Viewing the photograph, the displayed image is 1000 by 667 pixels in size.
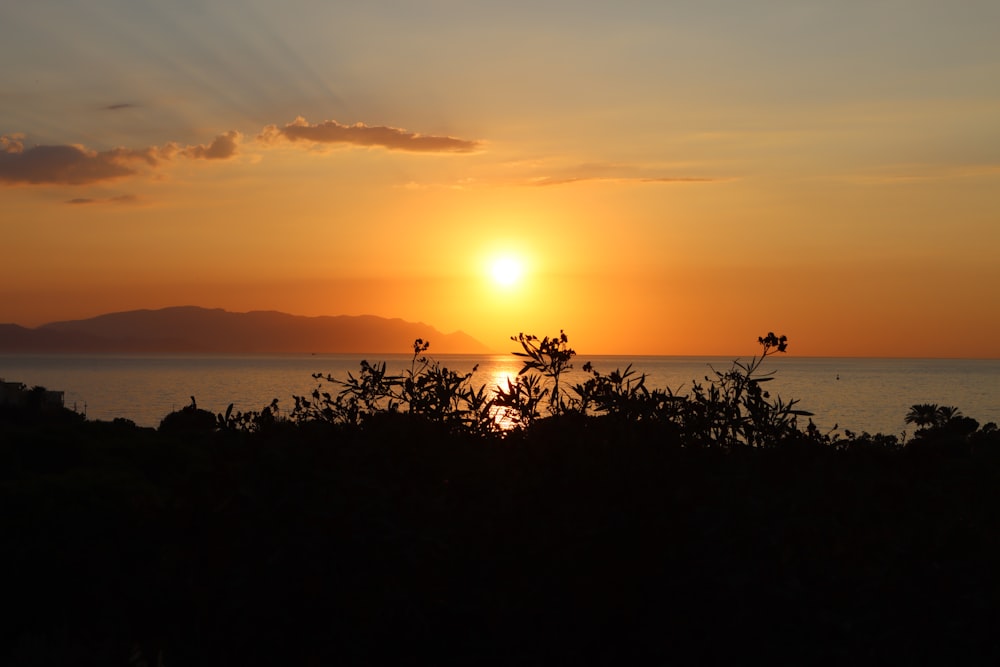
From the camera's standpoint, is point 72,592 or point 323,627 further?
point 72,592

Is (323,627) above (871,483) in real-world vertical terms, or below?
below

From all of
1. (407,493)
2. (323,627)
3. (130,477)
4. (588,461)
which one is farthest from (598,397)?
(130,477)

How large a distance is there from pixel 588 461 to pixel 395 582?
4.55ft

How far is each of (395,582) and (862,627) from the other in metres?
2.38

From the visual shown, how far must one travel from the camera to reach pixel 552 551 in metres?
5.02

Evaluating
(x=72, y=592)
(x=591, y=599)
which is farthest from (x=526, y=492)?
(x=72, y=592)

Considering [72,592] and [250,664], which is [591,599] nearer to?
[250,664]

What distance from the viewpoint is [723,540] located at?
504 centimetres

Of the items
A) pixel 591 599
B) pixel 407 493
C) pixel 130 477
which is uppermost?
pixel 407 493

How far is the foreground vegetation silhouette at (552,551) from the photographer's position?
4.81m

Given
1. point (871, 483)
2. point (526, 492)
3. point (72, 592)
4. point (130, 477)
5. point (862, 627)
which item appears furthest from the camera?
point (130, 477)

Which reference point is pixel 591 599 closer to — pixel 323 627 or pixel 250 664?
pixel 323 627

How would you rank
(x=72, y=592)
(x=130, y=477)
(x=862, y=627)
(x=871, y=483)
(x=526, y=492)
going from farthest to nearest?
(x=130, y=477) → (x=72, y=592) → (x=871, y=483) → (x=526, y=492) → (x=862, y=627)

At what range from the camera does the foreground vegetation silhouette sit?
4.81m
